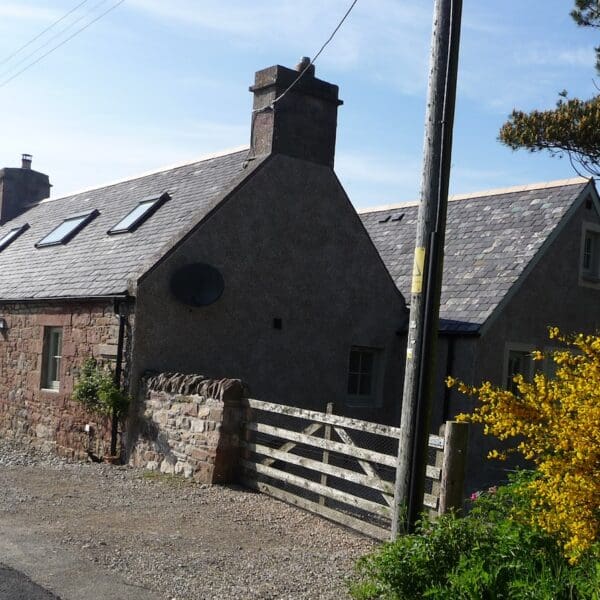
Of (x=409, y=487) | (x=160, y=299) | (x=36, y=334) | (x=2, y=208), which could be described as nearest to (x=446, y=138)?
(x=409, y=487)

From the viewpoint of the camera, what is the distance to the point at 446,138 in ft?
23.3

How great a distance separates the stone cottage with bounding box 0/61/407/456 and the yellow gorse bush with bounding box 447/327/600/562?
326 inches

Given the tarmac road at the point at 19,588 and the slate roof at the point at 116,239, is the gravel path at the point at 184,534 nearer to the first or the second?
the tarmac road at the point at 19,588

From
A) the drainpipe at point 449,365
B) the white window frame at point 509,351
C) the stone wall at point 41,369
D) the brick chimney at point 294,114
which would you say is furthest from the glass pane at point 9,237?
the white window frame at point 509,351

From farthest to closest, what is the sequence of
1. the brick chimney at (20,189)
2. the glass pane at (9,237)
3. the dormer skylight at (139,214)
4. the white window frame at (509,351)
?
the brick chimney at (20,189), the glass pane at (9,237), the dormer skylight at (139,214), the white window frame at (509,351)

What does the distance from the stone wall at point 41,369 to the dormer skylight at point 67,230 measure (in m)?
2.07

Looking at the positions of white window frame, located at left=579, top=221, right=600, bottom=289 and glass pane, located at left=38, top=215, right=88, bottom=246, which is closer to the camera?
white window frame, located at left=579, top=221, right=600, bottom=289

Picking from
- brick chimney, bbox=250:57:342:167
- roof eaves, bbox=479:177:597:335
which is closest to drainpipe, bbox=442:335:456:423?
roof eaves, bbox=479:177:597:335

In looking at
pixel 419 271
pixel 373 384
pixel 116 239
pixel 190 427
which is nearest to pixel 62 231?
pixel 116 239

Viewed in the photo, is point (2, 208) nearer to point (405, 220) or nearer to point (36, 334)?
point (36, 334)

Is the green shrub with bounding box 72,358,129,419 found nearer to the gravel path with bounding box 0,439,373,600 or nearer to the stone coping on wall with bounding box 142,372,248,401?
the stone coping on wall with bounding box 142,372,248,401

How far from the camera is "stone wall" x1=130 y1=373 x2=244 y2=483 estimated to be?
35.9 ft

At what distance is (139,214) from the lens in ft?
54.5

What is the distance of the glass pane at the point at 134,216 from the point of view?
1633cm
